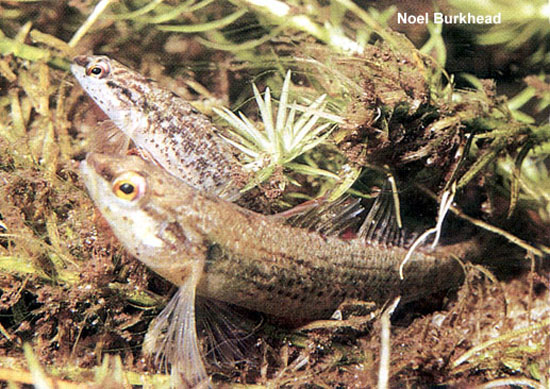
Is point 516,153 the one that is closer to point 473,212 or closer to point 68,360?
point 473,212

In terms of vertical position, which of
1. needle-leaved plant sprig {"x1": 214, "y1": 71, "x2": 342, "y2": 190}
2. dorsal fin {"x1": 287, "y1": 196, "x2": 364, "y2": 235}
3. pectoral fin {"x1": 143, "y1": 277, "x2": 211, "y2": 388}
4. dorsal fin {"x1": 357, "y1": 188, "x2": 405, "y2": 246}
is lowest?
pectoral fin {"x1": 143, "y1": 277, "x2": 211, "y2": 388}

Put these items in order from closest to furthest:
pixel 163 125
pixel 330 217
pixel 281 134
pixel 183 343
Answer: pixel 183 343 < pixel 330 217 < pixel 281 134 < pixel 163 125

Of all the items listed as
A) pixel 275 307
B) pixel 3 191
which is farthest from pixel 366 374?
pixel 3 191

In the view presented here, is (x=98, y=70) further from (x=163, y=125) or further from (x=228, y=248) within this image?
(x=228, y=248)

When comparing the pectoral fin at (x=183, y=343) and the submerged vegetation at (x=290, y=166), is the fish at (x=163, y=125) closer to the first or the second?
the submerged vegetation at (x=290, y=166)

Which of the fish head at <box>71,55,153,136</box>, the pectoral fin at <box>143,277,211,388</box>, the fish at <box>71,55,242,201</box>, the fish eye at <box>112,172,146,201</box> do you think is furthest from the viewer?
the fish head at <box>71,55,153,136</box>

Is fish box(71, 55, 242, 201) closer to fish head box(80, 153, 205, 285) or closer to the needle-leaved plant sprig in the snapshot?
the needle-leaved plant sprig

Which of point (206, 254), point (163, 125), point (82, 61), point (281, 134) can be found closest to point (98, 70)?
point (82, 61)

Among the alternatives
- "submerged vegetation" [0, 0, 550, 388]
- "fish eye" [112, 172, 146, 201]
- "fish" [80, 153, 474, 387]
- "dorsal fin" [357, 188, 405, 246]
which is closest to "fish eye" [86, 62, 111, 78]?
"submerged vegetation" [0, 0, 550, 388]
